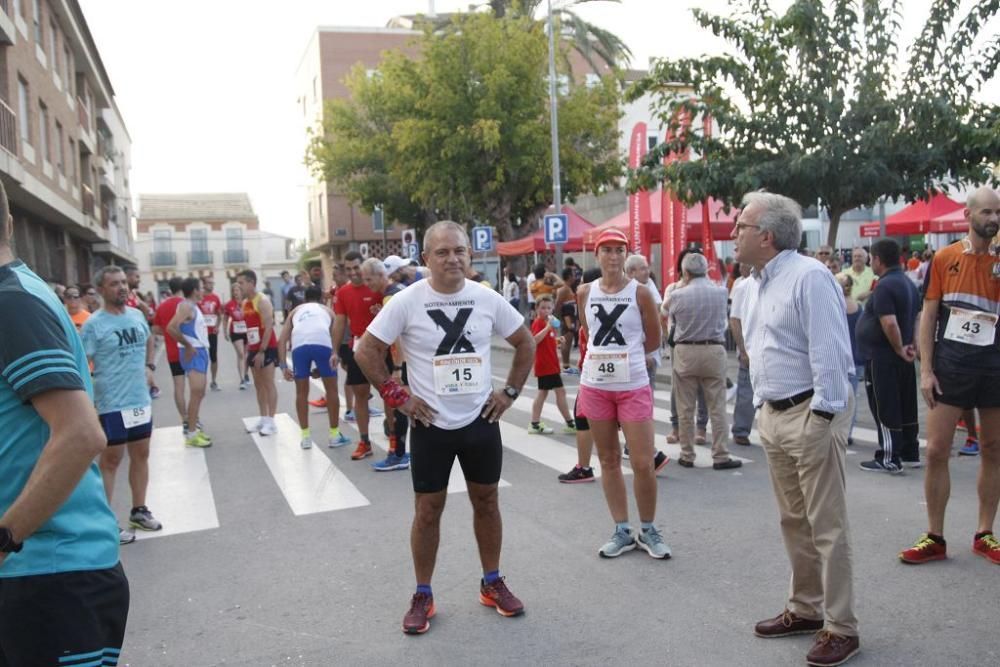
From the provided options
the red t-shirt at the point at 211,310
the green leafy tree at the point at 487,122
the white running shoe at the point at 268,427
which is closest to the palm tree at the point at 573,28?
the green leafy tree at the point at 487,122

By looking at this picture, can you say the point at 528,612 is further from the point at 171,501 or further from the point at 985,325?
the point at 171,501

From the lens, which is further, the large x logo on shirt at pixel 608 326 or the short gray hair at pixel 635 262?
the short gray hair at pixel 635 262

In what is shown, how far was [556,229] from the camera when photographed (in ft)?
66.7

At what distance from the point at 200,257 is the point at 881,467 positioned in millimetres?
78492

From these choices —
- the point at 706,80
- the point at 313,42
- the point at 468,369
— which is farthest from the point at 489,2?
the point at 468,369

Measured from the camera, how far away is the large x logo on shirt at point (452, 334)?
4.30 m

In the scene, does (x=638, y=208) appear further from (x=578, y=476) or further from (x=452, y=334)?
(x=452, y=334)

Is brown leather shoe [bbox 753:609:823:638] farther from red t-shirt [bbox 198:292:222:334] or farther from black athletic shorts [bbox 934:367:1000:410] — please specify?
red t-shirt [bbox 198:292:222:334]

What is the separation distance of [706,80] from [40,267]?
60.2 ft

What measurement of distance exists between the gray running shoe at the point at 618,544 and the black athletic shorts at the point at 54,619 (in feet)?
11.4

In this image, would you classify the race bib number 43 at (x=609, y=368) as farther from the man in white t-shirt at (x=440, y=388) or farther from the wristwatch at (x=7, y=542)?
the wristwatch at (x=7, y=542)

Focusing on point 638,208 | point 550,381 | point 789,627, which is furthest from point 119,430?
point 638,208

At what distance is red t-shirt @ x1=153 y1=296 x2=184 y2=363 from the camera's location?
985 cm

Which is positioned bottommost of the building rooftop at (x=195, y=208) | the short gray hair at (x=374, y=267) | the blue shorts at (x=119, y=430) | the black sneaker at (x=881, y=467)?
the black sneaker at (x=881, y=467)
